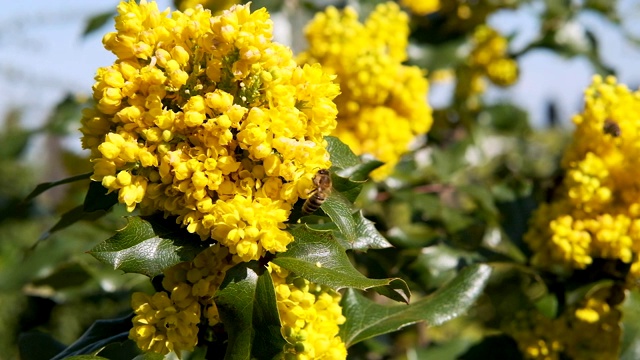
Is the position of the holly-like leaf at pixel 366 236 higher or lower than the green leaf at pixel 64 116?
higher

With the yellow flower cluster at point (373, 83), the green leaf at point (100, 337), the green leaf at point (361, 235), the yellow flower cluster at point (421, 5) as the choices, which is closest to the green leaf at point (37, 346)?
the green leaf at point (100, 337)

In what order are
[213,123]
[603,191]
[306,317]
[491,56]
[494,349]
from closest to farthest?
[213,123]
[306,317]
[603,191]
[494,349]
[491,56]

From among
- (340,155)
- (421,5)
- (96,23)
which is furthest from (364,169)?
(96,23)

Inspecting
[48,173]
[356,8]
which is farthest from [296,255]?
[48,173]

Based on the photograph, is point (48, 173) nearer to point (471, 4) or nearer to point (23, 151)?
point (23, 151)

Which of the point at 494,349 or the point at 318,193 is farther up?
the point at 318,193

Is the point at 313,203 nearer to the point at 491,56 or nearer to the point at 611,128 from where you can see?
the point at 611,128

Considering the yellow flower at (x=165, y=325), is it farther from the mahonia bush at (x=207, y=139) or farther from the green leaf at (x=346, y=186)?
the green leaf at (x=346, y=186)
